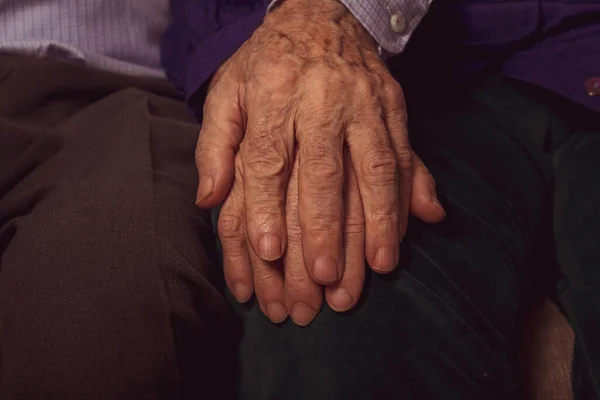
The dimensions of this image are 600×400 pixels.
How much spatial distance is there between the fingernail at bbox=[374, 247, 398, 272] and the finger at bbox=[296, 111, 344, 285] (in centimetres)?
3

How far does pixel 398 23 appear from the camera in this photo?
664 mm

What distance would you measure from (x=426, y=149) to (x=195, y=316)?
0.34 metres

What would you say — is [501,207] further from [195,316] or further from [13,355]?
[13,355]

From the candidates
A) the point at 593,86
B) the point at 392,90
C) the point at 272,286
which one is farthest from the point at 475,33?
the point at 272,286

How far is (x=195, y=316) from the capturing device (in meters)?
0.48

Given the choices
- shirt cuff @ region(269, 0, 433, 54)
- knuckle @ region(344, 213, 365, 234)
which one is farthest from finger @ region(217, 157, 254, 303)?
shirt cuff @ region(269, 0, 433, 54)

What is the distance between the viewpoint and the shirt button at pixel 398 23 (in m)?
0.66

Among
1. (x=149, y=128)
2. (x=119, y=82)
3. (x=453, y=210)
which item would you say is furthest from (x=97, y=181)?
(x=453, y=210)

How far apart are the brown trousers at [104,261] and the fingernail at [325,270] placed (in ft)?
0.34

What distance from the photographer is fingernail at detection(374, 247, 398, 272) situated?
0.50 m

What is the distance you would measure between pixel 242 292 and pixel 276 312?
0.14 feet

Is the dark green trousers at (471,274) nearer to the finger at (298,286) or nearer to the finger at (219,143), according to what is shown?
the finger at (298,286)

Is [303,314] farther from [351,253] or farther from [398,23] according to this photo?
[398,23]

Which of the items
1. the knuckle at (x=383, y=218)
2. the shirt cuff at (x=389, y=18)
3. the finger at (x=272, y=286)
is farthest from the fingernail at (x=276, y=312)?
the shirt cuff at (x=389, y=18)
